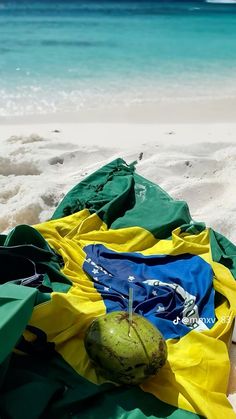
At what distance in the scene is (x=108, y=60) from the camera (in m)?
8.66

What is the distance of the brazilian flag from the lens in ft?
5.79

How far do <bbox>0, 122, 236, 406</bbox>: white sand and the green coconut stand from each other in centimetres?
124

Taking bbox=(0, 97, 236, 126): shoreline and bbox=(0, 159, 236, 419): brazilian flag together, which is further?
bbox=(0, 97, 236, 126): shoreline

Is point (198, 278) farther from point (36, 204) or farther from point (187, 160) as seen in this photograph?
point (187, 160)

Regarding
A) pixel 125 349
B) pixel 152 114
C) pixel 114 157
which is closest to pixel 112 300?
pixel 125 349

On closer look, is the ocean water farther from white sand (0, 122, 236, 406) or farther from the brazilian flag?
the brazilian flag

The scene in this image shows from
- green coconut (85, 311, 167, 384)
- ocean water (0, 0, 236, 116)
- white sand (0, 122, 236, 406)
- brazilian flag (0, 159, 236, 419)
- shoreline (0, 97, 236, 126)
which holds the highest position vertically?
green coconut (85, 311, 167, 384)

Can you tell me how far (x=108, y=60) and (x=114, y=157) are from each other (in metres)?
4.94

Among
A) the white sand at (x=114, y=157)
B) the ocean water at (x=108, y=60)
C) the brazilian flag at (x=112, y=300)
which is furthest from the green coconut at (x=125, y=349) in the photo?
the ocean water at (x=108, y=60)

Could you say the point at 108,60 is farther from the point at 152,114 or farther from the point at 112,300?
the point at 112,300

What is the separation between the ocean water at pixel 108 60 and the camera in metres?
6.56

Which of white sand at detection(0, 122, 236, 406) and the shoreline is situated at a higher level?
white sand at detection(0, 122, 236, 406)

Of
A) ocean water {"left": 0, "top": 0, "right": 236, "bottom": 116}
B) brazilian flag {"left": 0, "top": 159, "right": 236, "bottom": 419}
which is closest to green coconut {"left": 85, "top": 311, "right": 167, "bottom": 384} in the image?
brazilian flag {"left": 0, "top": 159, "right": 236, "bottom": 419}

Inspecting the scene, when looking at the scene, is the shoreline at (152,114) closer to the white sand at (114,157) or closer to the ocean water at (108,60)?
the ocean water at (108,60)
